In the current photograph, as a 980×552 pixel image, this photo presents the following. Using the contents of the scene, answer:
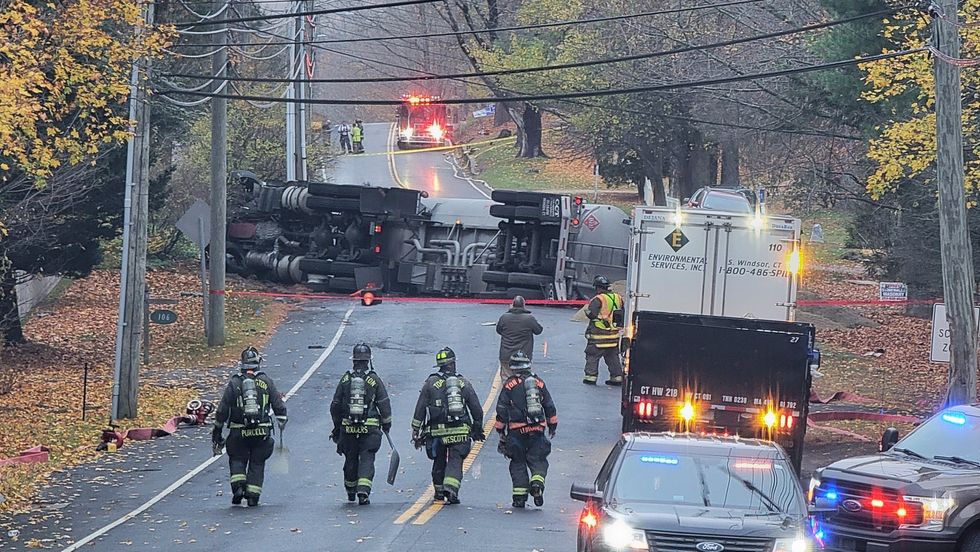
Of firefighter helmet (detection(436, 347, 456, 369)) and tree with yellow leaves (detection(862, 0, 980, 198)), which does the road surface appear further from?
firefighter helmet (detection(436, 347, 456, 369))

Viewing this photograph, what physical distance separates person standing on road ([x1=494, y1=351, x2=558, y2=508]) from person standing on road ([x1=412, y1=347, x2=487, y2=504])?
0.34 m

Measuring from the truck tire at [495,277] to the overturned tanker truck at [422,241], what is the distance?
2cm

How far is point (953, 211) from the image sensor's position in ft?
56.1

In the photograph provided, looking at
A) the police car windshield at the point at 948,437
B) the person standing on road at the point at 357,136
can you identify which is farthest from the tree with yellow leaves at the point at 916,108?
the person standing on road at the point at 357,136

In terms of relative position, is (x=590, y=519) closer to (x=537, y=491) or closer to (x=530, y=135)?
(x=537, y=491)

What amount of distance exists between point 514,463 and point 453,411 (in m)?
0.82

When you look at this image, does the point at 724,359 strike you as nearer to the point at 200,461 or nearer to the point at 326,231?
the point at 200,461

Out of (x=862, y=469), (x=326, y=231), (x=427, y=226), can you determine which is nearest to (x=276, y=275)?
(x=326, y=231)

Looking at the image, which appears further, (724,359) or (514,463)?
(724,359)

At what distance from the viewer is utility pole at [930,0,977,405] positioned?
16.8 m

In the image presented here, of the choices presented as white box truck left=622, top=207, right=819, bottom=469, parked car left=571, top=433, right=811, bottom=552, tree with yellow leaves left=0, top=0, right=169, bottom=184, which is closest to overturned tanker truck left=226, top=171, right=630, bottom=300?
tree with yellow leaves left=0, top=0, right=169, bottom=184

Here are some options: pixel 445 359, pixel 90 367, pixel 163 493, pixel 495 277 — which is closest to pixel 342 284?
pixel 495 277

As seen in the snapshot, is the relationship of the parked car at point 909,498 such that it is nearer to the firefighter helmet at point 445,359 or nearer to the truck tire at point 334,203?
the firefighter helmet at point 445,359

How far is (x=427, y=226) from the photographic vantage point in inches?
1281
